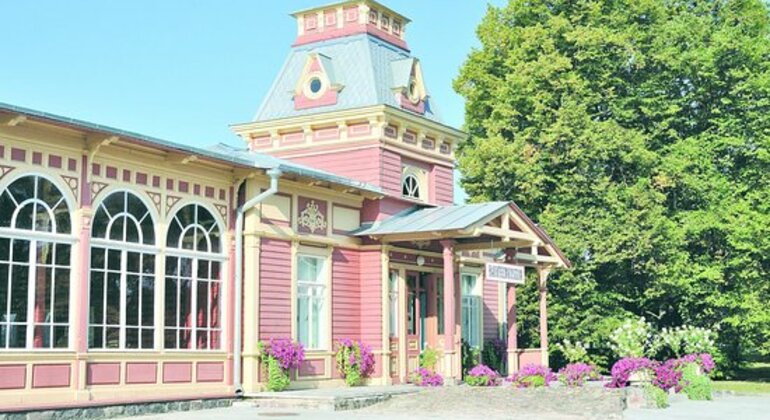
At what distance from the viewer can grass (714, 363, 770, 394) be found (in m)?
25.3

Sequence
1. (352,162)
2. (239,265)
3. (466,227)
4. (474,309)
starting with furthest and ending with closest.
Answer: (474,309) → (352,162) → (466,227) → (239,265)

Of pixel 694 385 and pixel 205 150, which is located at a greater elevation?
pixel 205 150

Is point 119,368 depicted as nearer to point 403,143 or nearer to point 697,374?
point 403,143

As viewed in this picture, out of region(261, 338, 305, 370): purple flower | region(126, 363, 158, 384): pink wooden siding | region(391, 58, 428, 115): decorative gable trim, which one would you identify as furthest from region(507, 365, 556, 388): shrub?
region(126, 363, 158, 384): pink wooden siding

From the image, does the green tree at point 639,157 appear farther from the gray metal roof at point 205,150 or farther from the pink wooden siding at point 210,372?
the pink wooden siding at point 210,372

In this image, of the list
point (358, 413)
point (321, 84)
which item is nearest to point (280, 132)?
point (321, 84)

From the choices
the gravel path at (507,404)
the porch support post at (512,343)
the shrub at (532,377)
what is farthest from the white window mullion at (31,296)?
the porch support post at (512,343)

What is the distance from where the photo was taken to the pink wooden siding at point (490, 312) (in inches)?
1000

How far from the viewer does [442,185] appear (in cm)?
2386

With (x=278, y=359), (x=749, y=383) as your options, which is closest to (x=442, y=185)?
(x=278, y=359)

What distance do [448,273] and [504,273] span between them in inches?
54.4

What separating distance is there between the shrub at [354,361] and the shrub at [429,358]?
176 cm

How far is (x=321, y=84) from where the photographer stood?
22516 mm

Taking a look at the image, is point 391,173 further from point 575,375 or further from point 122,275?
point 122,275
